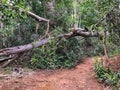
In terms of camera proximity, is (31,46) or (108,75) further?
(31,46)

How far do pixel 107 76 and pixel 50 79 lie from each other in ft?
6.81

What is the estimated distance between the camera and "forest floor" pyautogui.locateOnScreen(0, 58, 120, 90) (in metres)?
8.03

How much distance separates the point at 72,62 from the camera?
34.5 feet

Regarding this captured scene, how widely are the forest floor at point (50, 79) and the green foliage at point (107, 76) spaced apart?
0.19 m

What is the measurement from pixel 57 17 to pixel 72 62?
101 inches

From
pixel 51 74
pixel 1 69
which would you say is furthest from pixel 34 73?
pixel 1 69

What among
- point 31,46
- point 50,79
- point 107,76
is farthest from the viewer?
point 31,46

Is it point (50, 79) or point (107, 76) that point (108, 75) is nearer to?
point (107, 76)

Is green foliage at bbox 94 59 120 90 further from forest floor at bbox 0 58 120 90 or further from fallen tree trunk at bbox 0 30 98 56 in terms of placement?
fallen tree trunk at bbox 0 30 98 56

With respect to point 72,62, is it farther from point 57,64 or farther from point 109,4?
point 109,4

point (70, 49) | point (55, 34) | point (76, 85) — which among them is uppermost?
point (55, 34)

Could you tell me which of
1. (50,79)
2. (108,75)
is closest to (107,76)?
(108,75)

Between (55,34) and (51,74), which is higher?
(55,34)

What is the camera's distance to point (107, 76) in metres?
8.02
